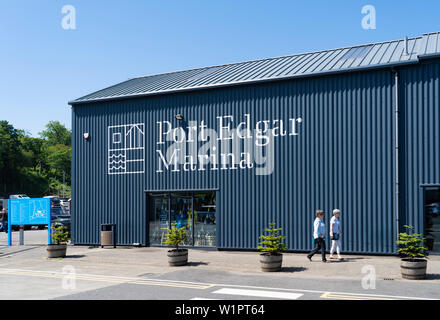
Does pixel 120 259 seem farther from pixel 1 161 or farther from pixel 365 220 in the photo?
pixel 1 161

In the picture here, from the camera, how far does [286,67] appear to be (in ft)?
71.9

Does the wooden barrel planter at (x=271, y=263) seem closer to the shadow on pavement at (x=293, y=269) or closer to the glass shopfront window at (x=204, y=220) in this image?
the shadow on pavement at (x=293, y=269)

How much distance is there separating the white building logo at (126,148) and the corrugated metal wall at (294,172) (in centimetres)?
31

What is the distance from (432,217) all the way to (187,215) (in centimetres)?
1045

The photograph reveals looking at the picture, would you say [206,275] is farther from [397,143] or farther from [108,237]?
[108,237]

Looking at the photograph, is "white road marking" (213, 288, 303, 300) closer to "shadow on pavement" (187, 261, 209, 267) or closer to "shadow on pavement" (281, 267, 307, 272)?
"shadow on pavement" (281, 267, 307, 272)

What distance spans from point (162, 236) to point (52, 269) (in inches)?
270

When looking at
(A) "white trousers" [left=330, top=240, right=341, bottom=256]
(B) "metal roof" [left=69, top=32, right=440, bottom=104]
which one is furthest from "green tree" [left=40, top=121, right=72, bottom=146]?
(A) "white trousers" [left=330, top=240, right=341, bottom=256]

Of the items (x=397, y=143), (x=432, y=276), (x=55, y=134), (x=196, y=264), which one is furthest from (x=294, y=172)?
(x=55, y=134)

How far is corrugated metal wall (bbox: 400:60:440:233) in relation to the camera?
1736 centimetres

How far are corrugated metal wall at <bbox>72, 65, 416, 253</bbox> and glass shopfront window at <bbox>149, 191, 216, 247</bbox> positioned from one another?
44 centimetres
